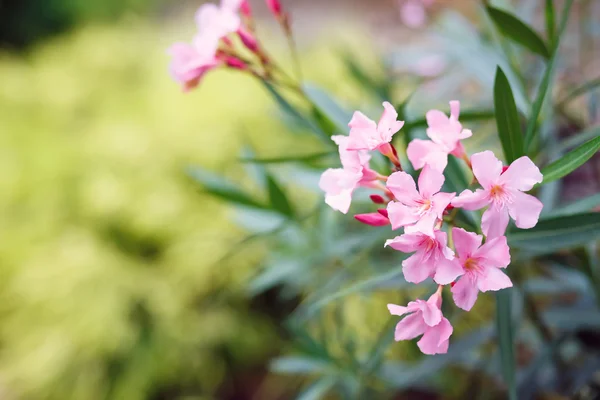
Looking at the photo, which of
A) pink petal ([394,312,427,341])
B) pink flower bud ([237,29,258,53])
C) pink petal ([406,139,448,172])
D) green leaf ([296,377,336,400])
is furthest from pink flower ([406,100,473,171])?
green leaf ([296,377,336,400])

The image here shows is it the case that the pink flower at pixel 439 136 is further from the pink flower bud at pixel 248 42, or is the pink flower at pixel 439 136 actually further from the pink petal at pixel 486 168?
the pink flower bud at pixel 248 42

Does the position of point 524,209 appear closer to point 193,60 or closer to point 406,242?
point 406,242

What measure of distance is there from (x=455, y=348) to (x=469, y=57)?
357 millimetres

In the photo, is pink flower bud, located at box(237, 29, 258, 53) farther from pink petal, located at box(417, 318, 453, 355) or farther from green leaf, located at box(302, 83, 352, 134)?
pink petal, located at box(417, 318, 453, 355)

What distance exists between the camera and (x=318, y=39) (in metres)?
2.37

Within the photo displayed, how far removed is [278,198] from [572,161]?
0.32m

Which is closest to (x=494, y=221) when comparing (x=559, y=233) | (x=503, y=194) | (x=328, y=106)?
(x=503, y=194)

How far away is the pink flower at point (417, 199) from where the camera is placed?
0.33 m

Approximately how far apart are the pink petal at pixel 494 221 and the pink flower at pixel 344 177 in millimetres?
87

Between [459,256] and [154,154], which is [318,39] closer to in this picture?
[154,154]

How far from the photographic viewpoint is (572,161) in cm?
38

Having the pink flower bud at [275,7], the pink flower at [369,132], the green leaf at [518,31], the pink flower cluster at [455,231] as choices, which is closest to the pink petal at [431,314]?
the pink flower cluster at [455,231]

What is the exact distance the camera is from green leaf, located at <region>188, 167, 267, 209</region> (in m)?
0.61

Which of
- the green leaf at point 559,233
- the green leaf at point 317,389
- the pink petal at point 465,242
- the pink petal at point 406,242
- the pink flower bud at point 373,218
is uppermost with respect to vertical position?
the pink petal at point 406,242
